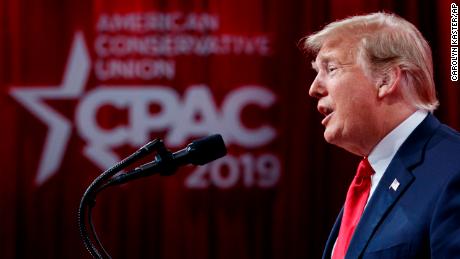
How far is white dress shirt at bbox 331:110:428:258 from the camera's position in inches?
54.9

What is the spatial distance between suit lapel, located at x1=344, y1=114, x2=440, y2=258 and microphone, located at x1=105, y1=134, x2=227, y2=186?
1.26 ft

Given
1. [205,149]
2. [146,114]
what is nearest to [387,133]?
[205,149]

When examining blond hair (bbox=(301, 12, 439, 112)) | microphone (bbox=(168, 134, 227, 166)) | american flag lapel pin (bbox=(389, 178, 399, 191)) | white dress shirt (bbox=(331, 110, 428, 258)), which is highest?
blond hair (bbox=(301, 12, 439, 112))

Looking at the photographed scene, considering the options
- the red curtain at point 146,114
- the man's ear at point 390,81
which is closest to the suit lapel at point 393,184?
the man's ear at point 390,81

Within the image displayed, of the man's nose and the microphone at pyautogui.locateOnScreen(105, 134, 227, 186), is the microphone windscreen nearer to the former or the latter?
the microphone at pyautogui.locateOnScreen(105, 134, 227, 186)

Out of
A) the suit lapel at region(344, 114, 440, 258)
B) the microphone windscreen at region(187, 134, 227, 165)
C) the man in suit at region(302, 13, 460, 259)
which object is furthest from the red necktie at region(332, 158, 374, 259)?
the microphone windscreen at region(187, 134, 227, 165)

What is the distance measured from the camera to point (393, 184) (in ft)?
4.38

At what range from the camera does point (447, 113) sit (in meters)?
3.64

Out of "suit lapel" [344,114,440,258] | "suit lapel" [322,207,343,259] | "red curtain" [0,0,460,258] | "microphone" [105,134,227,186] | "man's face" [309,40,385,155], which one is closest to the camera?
"microphone" [105,134,227,186]

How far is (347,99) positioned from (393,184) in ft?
0.76

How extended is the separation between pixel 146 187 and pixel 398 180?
7.65 ft

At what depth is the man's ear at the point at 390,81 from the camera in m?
1.40

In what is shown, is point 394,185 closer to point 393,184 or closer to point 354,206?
point 393,184

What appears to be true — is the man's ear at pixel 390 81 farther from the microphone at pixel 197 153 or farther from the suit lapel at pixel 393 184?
the microphone at pixel 197 153
